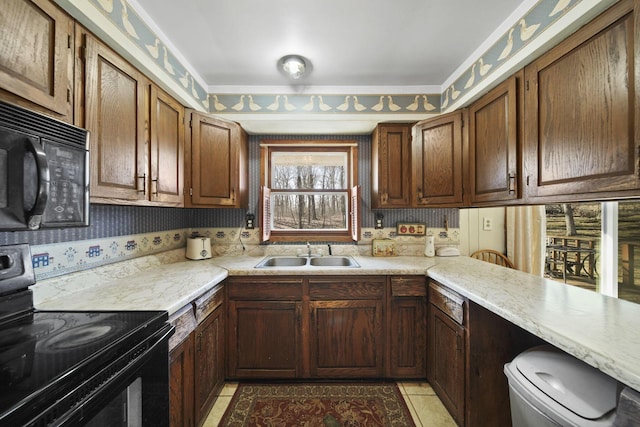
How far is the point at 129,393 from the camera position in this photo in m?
0.89

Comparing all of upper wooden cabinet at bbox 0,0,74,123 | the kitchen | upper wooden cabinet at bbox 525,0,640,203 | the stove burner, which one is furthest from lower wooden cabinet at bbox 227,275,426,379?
upper wooden cabinet at bbox 0,0,74,123

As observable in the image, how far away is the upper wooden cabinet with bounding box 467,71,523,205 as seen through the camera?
1450mm

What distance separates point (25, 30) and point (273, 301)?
5.92 ft

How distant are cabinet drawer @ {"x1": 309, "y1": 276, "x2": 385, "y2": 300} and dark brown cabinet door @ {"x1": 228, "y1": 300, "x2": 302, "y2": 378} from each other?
183 mm

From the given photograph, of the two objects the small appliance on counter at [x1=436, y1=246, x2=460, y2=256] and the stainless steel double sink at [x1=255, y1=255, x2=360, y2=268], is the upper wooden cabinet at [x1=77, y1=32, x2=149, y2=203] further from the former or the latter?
the small appliance on counter at [x1=436, y1=246, x2=460, y2=256]

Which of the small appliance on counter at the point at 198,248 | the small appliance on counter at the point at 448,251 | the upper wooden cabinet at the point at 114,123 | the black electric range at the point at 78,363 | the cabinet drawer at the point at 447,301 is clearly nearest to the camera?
the black electric range at the point at 78,363

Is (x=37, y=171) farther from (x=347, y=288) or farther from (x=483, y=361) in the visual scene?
(x=483, y=361)

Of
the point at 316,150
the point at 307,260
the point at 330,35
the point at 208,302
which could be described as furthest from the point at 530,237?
the point at 208,302

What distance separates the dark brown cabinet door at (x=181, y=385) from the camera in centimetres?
120

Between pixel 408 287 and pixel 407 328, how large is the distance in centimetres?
32

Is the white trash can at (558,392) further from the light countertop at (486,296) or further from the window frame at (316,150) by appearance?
the window frame at (316,150)

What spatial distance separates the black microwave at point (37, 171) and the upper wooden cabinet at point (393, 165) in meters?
2.02

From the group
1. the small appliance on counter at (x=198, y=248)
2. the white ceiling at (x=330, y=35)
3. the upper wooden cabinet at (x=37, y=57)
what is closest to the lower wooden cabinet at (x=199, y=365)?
the small appliance on counter at (x=198, y=248)

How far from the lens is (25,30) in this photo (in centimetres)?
89
